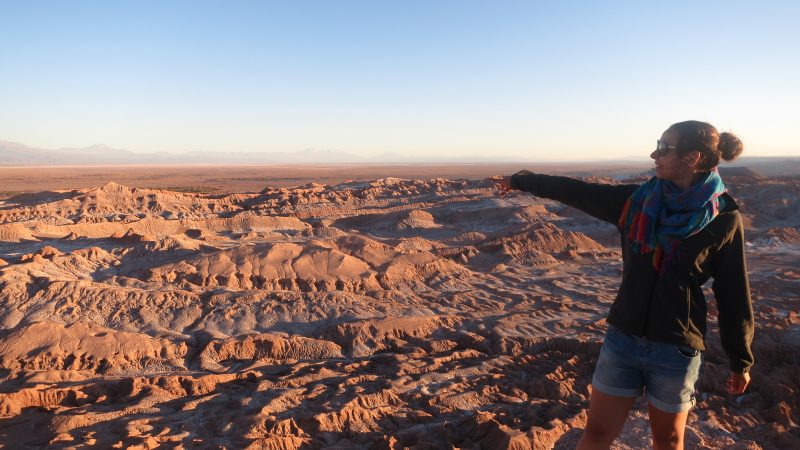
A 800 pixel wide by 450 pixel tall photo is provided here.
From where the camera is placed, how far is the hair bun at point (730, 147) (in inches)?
77.0

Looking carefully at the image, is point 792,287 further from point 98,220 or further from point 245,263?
point 98,220

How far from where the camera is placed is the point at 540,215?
20047mm

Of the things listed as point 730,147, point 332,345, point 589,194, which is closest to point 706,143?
point 730,147

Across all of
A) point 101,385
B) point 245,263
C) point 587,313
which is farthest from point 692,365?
point 245,263

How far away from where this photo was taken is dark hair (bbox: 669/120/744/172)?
192 cm

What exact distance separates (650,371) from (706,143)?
3.06 ft

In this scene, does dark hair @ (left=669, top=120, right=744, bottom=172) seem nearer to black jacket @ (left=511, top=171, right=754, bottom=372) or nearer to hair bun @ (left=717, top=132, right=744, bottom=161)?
hair bun @ (left=717, top=132, right=744, bottom=161)

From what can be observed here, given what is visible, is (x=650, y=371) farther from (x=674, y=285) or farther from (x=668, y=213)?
(x=668, y=213)

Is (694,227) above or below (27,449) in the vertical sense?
above

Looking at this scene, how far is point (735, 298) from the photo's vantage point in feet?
6.46

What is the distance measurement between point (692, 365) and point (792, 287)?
10.7m

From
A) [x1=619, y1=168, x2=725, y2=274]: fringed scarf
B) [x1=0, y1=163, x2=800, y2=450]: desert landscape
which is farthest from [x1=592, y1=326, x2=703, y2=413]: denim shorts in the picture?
[x1=0, y1=163, x2=800, y2=450]: desert landscape

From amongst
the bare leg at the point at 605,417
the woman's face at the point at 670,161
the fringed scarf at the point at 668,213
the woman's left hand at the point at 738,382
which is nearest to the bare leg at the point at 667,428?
the bare leg at the point at 605,417

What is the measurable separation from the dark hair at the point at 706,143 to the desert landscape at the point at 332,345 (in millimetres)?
2954
